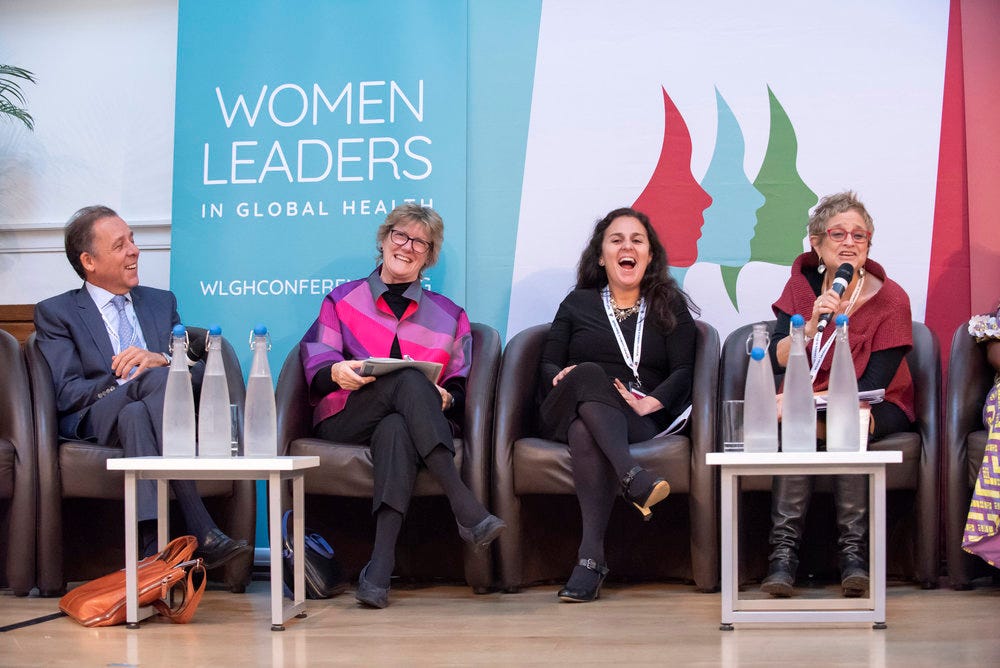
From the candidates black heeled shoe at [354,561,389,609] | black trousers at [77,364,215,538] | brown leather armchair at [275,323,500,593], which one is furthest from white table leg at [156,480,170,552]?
black heeled shoe at [354,561,389,609]

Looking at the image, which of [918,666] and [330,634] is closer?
[918,666]

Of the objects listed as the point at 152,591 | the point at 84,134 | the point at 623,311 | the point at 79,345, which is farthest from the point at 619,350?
the point at 84,134

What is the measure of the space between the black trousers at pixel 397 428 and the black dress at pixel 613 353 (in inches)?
14.3

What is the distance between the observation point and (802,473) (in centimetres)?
263

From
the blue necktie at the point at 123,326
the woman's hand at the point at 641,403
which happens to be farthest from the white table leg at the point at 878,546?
the blue necktie at the point at 123,326

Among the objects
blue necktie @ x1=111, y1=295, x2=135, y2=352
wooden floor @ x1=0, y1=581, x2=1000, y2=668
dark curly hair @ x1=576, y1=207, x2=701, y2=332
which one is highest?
dark curly hair @ x1=576, y1=207, x2=701, y2=332

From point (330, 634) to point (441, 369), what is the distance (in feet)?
3.12

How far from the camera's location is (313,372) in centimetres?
355

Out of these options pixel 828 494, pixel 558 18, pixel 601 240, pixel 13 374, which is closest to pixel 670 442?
pixel 828 494

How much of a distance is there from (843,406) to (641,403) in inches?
33.4

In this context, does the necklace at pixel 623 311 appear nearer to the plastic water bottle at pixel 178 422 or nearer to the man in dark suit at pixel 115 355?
the man in dark suit at pixel 115 355

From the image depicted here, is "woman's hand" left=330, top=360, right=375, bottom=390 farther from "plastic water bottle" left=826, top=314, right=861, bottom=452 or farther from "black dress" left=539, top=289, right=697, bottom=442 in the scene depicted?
"plastic water bottle" left=826, top=314, right=861, bottom=452

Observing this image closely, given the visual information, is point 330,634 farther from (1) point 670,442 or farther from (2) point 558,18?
(2) point 558,18

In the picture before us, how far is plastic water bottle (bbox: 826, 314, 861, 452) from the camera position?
267cm
